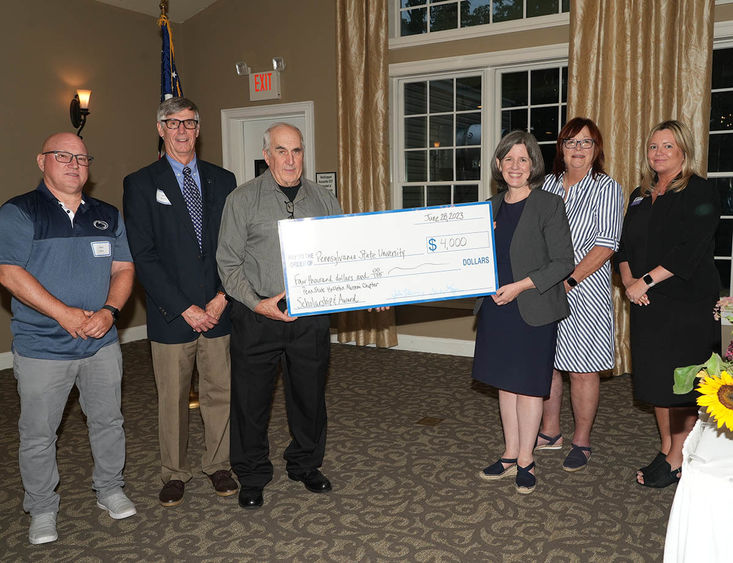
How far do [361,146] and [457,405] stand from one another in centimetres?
276

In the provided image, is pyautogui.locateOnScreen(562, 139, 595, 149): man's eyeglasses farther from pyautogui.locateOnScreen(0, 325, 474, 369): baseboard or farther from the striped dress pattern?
pyautogui.locateOnScreen(0, 325, 474, 369): baseboard

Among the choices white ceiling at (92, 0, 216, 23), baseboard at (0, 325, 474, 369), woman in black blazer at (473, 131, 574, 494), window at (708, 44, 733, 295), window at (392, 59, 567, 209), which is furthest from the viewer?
white ceiling at (92, 0, 216, 23)

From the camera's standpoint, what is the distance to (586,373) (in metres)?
3.18

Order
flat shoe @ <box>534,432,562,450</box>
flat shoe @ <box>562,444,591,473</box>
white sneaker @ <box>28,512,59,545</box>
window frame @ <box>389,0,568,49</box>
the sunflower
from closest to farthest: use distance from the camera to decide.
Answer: the sunflower → white sneaker @ <box>28,512,59,545</box> → flat shoe @ <box>562,444,591,473</box> → flat shoe @ <box>534,432,562,450</box> → window frame @ <box>389,0,568,49</box>

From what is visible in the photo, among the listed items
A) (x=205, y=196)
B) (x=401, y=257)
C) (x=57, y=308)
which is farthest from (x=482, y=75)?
(x=57, y=308)

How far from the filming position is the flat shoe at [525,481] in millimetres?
2938

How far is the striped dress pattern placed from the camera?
306 cm

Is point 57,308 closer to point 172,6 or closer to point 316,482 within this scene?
point 316,482

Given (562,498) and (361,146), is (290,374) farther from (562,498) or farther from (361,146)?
(361,146)

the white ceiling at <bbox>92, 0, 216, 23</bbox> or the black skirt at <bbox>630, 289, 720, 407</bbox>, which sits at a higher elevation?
the white ceiling at <bbox>92, 0, 216, 23</bbox>

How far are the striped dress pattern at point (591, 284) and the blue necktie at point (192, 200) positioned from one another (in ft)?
5.84

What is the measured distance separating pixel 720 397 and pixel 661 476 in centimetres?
188

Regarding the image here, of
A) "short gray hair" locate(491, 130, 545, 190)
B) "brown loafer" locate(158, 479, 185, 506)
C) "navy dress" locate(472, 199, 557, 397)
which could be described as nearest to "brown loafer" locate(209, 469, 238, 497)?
"brown loafer" locate(158, 479, 185, 506)

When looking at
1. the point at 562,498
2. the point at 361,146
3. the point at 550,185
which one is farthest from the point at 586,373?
the point at 361,146
